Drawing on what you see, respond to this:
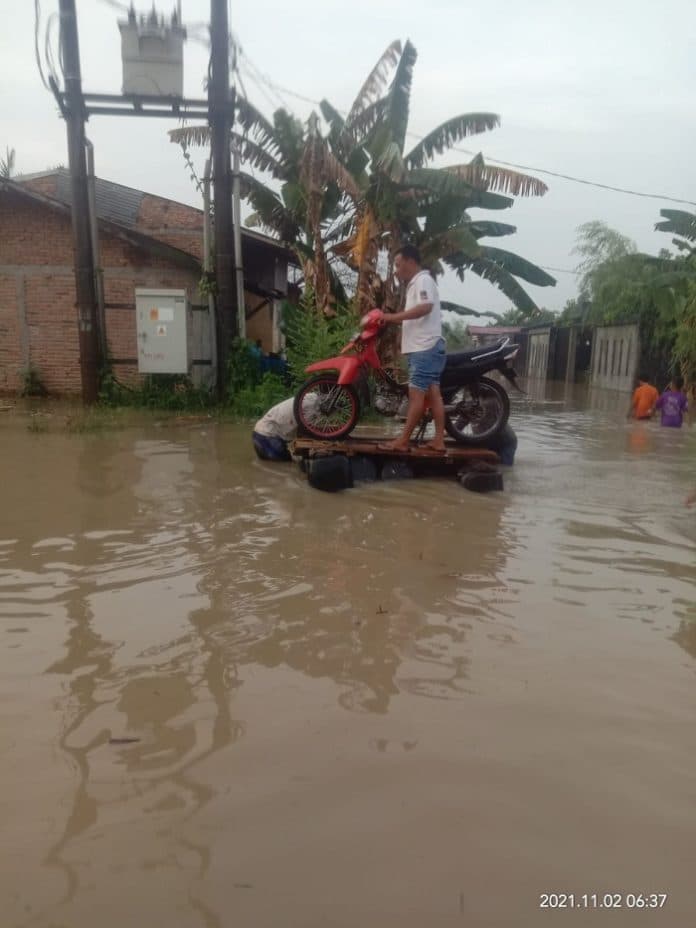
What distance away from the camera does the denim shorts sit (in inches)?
245

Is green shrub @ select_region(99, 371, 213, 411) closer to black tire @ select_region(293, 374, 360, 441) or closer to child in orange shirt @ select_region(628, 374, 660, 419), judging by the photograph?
black tire @ select_region(293, 374, 360, 441)

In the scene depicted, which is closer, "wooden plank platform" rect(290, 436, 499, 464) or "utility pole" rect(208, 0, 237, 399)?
"wooden plank platform" rect(290, 436, 499, 464)

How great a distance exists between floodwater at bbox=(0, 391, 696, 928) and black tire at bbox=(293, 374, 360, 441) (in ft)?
5.91

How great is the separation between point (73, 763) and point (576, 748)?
1.59 metres

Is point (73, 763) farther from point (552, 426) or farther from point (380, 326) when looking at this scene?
point (552, 426)

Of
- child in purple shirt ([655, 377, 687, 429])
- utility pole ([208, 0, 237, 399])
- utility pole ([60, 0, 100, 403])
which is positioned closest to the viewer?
utility pole ([60, 0, 100, 403])

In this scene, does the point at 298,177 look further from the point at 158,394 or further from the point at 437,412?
the point at 437,412

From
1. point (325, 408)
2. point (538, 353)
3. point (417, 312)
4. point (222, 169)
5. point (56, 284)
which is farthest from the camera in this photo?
point (538, 353)

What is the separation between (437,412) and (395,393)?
1032 millimetres

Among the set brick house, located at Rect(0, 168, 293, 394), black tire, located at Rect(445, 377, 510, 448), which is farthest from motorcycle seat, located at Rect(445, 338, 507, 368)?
brick house, located at Rect(0, 168, 293, 394)

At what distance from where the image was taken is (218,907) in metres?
1.79

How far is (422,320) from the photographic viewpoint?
618 cm

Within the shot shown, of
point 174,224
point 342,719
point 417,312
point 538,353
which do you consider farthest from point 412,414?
point 538,353

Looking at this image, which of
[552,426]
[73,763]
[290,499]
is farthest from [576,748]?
[552,426]
